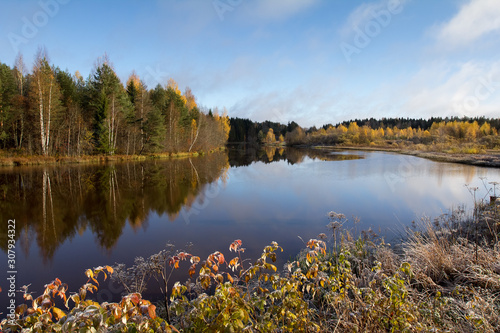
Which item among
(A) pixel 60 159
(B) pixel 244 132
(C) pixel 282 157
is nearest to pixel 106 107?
(A) pixel 60 159

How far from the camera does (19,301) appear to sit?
13.3 feet

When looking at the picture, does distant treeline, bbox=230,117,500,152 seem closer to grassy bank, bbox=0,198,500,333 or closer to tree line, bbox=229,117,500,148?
tree line, bbox=229,117,500,148

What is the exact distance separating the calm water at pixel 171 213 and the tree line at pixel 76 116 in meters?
9.81

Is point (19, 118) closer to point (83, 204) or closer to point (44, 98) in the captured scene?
point (44, 98)

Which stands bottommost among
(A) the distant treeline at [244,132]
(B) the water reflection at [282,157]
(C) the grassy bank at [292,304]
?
(C) the grassy bank at [292,304]

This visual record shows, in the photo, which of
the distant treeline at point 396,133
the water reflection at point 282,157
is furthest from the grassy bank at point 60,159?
the distant treeline at point 396,133

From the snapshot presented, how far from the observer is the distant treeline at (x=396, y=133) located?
175 ft

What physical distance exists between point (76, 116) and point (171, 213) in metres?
22.3

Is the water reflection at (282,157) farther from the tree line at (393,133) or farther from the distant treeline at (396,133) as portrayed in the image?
the tree line at (393,133)

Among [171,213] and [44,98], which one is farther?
[44,98]

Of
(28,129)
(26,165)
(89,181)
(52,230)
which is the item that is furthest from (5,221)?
(28,129)

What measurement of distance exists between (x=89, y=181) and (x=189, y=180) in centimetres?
562

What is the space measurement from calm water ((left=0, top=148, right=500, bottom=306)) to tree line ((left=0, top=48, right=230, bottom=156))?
9809 mm

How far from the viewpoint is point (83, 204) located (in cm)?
984
